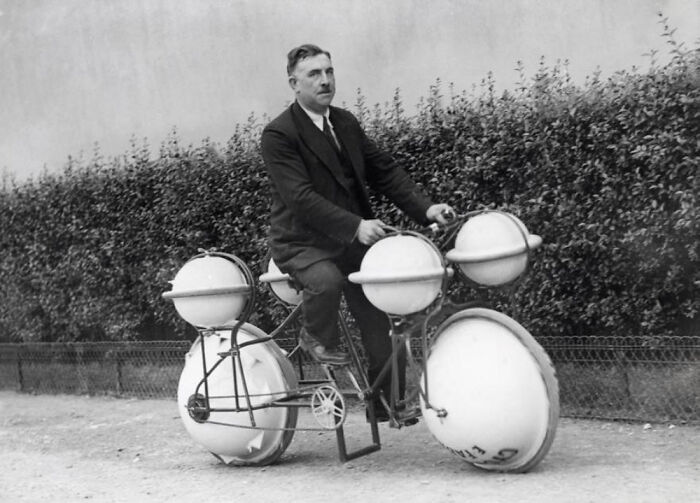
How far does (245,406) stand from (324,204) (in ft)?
4.35

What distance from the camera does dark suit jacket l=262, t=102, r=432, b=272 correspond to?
5121mm

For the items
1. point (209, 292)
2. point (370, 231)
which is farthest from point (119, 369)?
Answer: point (370, 231)

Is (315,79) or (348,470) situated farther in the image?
(348,470)

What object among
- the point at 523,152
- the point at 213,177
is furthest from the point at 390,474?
the point at 213,177

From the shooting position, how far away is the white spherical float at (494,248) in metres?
4.74

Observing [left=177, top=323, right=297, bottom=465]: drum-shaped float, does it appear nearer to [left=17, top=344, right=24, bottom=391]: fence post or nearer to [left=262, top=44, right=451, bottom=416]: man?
[left=262, top=44, right=451, bottom=416]: man

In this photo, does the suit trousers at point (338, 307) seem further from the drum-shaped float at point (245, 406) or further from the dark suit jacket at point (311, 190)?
the drum-shaped float at point (245, 406)

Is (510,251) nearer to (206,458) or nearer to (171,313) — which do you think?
(206,458)

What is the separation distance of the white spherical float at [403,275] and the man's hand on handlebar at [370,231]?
98 mm

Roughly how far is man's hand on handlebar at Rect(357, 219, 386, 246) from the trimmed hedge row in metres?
1.97

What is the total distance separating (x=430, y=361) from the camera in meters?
4.89

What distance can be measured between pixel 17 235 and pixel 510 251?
7.74 m

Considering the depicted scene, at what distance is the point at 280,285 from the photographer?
594cm

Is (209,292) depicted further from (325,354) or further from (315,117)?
(315,117)
